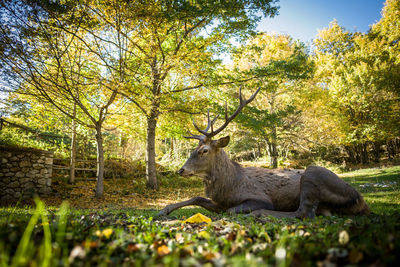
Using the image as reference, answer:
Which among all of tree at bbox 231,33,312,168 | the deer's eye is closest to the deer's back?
the deer's eye

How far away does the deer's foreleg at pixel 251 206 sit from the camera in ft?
13.1

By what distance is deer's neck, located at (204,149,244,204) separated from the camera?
176 inches

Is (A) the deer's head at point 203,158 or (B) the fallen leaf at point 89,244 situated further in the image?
(A) the deer's head at point 203,158

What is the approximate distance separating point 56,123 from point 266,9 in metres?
11.5

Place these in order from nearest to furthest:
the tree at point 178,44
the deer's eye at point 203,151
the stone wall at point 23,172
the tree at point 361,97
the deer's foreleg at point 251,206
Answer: the deer's foreleg at point 251,206
the deer's eye at point 203,151
the tree at point 178,44
the stone wall at point 23,172
the tree at point 361,97

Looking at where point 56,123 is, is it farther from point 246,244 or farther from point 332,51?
point 332,51

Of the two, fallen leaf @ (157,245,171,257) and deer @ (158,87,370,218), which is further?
deer @ (158,87,370,218)

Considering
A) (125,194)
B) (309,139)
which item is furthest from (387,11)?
(125,194)

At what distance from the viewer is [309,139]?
62.8 ft

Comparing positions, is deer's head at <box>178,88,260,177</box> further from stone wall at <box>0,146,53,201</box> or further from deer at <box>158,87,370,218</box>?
stone wall at <box>0,146,53,201</box>

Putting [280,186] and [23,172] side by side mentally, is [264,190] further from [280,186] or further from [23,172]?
[23,172]

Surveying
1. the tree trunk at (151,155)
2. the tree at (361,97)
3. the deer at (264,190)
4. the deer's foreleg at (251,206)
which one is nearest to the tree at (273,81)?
the tree at (361,97)

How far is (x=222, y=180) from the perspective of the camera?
457 cm

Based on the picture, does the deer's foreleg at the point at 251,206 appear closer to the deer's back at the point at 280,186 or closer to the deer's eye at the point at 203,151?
the deer's back at the point at 280,186
